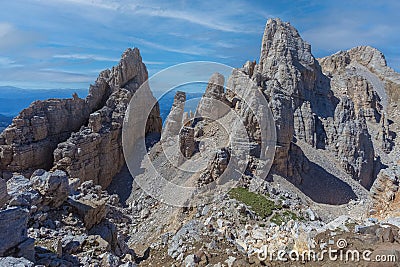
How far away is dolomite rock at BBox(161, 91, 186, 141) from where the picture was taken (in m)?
43.7

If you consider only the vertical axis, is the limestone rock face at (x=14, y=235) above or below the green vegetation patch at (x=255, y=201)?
above

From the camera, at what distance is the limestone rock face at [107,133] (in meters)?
35.7

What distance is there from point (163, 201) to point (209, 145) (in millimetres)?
9028

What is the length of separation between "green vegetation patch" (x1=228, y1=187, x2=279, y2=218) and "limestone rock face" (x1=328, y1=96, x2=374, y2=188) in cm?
2283

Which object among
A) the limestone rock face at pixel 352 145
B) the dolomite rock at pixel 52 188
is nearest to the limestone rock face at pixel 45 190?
the dolomite rock at pixel 52 188

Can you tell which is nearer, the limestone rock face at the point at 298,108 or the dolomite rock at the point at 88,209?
the dolomite rock at the point at 88,209

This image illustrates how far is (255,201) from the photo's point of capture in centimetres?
2633

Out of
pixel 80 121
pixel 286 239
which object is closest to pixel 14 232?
pixel 286 239

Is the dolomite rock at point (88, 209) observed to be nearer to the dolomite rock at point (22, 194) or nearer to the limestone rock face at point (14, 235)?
the dolomite rock at point (22, 194)

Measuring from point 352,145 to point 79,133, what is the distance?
121 ft

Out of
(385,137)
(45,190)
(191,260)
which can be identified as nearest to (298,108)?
(385,137)

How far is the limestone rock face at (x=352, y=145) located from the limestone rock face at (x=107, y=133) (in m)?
26.9

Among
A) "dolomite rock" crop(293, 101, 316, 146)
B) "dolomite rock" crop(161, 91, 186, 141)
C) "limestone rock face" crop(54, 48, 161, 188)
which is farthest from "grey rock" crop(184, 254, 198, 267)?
"dolomite rock" crop(293, 101, 316, 146)

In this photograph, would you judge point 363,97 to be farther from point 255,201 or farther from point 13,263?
point 13,263
